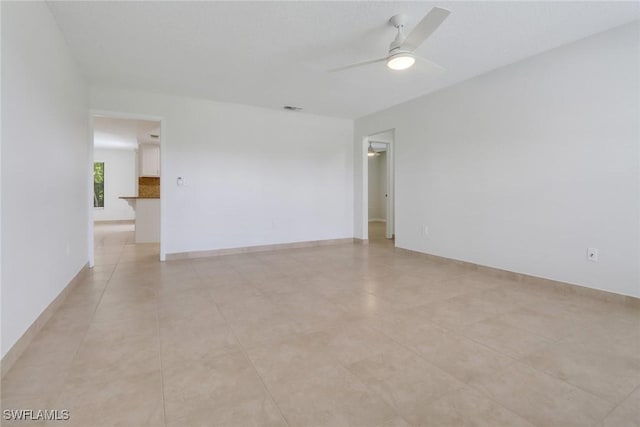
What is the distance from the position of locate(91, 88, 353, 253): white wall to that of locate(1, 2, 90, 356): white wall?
1.33m

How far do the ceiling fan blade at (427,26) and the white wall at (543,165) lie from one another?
5.66 feet

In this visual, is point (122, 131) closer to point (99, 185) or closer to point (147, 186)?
point (147, 186)

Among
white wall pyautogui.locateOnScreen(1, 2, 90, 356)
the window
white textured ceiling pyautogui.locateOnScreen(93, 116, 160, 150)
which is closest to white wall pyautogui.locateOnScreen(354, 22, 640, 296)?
white wall pyautogui.locateOnScreen(1, 2, 90, 356)

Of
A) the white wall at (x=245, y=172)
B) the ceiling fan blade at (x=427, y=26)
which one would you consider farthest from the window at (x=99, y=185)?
the ceiling fan blade at (x=427, y=26)

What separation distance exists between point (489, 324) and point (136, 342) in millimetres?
2414

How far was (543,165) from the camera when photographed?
3.20 metres

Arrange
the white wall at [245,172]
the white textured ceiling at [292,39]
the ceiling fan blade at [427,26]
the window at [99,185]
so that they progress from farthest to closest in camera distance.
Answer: the window at [99,185] → the white wall at [245,172] → the white textured ceiling at [292,39] → the ceiling fan blade at [427,26]

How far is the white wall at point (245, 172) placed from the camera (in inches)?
178

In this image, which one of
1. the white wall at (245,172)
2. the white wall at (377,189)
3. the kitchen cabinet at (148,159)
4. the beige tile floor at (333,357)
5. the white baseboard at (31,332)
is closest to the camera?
the beige tile floor at (333,357)

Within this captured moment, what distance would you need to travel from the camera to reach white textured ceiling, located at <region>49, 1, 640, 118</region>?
2.39 m

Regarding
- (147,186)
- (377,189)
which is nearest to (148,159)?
(147,186)

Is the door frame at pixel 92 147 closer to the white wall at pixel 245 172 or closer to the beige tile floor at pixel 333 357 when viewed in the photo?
the white wall at pixel 245 172

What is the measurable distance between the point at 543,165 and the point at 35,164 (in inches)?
171

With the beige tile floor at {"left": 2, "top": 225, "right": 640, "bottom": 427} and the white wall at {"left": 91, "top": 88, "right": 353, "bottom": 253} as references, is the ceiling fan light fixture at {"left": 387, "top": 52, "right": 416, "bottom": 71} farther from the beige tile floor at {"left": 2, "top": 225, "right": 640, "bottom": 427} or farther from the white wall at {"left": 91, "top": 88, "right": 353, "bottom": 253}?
the white wall at {"left": 91, "top": 88, "right": 353, "bottom": 253}
